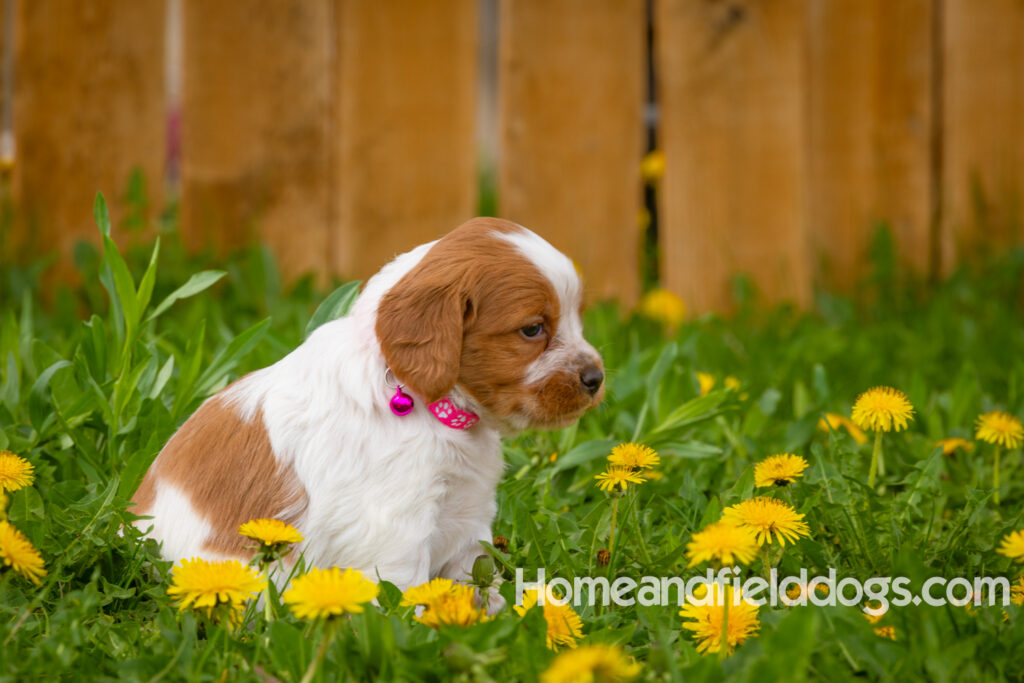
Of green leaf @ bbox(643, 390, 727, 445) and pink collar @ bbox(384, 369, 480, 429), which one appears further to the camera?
green leaf @ bbox(643, 390, 727, 445)

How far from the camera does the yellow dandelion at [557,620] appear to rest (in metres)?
1.92

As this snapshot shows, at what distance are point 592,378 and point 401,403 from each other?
41 centimetres

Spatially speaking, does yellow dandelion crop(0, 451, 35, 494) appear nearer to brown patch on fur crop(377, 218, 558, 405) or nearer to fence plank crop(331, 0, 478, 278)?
brown patch on fur crop(377, 218, 558, 405)

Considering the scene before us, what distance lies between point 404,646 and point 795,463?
90 cm

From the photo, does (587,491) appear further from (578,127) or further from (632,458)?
(578,127)

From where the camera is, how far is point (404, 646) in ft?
6.02

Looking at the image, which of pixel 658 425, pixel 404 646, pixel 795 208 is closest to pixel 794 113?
Result: pixel 795 208

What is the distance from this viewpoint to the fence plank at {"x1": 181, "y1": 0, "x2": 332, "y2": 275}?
4762mm

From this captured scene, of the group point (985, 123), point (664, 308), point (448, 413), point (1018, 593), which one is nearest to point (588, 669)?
point (448, 413)

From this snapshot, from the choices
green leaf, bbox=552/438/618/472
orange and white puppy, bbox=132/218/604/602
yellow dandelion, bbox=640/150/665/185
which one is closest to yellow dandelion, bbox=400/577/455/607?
orange and white puppy, bbox=132/218/604/602

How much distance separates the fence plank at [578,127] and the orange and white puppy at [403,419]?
2683mm

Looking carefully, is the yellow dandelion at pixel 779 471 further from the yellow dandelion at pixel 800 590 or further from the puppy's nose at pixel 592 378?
the puppy's nose at pixel 592 378

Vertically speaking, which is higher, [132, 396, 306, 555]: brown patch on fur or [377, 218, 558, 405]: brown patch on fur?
[377, 218, 558, 405]: brown patch on fur

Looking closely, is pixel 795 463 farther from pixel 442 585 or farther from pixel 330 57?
pixel 330 57
